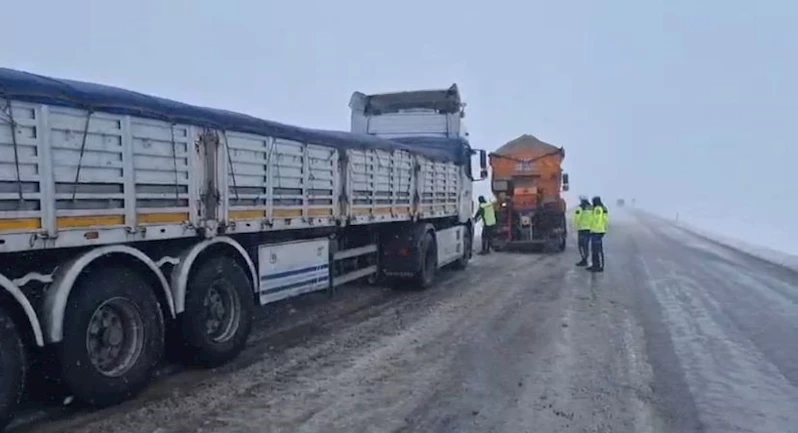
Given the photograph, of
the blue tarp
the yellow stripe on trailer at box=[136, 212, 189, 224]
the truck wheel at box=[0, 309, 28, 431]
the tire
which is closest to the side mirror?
the tire

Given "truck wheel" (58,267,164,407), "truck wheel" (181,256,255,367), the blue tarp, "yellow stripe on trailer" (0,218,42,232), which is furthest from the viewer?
"truck wheel" (181,256,255,367)

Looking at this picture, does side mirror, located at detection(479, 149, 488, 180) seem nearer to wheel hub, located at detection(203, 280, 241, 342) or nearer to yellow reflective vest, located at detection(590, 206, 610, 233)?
yellow reflective vest, located at detection(590, 206, 610, 233)

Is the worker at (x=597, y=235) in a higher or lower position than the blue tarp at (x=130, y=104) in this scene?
lower

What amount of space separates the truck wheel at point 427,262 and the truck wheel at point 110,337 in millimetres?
6338

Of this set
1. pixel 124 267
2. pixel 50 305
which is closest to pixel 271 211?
pixel 124 267

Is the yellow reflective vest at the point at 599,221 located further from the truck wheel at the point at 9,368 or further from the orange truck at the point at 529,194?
the truck wheel at the point at 9,368

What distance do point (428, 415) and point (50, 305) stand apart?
8.93 ft

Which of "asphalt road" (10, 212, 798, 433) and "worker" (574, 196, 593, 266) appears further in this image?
"worker" (574, 196, 593, 266)

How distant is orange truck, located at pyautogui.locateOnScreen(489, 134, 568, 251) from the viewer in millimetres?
19672

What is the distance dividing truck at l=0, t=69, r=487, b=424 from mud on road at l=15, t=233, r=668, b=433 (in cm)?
46

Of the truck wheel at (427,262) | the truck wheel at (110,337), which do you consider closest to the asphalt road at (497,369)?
the truck wheel at (110,337)

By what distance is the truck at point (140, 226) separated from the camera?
4340 mm

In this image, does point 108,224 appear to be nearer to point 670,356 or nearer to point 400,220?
point 670,356

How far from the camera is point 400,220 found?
10844mm
